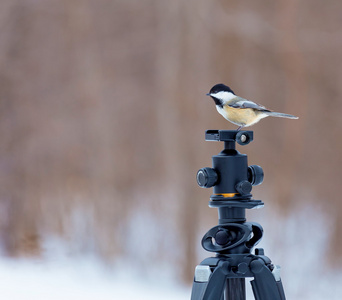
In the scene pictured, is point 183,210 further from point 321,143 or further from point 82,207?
point 321,143

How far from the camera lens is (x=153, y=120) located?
2.55 meters

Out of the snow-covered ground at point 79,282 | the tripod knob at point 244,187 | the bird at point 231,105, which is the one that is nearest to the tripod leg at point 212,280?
the tripod knob at point 244,187

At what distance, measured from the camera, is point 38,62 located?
2590mm

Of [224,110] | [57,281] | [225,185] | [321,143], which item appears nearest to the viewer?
[225,185]

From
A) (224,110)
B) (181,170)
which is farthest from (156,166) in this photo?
(224,110)

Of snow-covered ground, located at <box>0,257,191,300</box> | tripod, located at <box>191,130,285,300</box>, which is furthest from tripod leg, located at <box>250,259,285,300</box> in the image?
snow-covered ground, located at <box>0,257,191,300</box>

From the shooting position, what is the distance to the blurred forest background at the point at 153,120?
2453 millimetres

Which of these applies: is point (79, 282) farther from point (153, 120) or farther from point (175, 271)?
point (153, 120)

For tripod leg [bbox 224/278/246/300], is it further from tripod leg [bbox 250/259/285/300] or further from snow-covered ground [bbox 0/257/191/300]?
snow-covered ground [bbox 0/257/191/300]

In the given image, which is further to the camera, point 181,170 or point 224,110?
point 181,170

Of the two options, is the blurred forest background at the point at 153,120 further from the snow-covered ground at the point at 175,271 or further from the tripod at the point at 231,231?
the tripod at the point at 231,231

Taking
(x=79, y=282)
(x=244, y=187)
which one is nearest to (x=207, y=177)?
(x=244, y=187)

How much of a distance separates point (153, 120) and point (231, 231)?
5.48 feet

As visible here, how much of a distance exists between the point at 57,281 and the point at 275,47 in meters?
1.38
